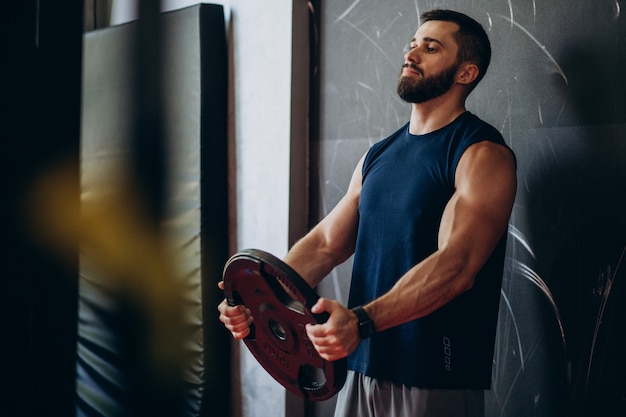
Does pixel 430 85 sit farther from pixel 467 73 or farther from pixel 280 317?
pixel 280 317

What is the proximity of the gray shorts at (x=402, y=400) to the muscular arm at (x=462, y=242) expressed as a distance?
0.76ft

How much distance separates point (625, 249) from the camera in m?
1.38

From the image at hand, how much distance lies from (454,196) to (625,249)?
1.32 ft

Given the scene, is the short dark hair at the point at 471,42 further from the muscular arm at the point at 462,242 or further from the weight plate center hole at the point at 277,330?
the weight plate center hole at the point at 277,330

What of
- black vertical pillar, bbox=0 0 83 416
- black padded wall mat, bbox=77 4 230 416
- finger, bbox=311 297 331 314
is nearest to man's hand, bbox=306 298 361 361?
finger, bbox=311 297 331 314

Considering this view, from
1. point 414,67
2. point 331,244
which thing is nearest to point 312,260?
point 331,244

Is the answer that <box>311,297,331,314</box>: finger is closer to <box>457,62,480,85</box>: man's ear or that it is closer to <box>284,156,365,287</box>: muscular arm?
<box>284,156,365,287</box>: muscular arm

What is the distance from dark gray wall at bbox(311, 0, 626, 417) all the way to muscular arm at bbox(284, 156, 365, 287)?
16.5 inches

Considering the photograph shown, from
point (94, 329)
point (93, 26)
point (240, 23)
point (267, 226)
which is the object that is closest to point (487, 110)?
point (267, 226)

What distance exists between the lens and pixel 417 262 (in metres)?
1.42

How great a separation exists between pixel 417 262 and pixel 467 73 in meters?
0.48

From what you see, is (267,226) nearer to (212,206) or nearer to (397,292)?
(212,206)

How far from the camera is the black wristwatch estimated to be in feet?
4.06

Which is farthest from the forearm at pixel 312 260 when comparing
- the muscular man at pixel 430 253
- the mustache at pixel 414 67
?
the mustache at pixel 414 67
